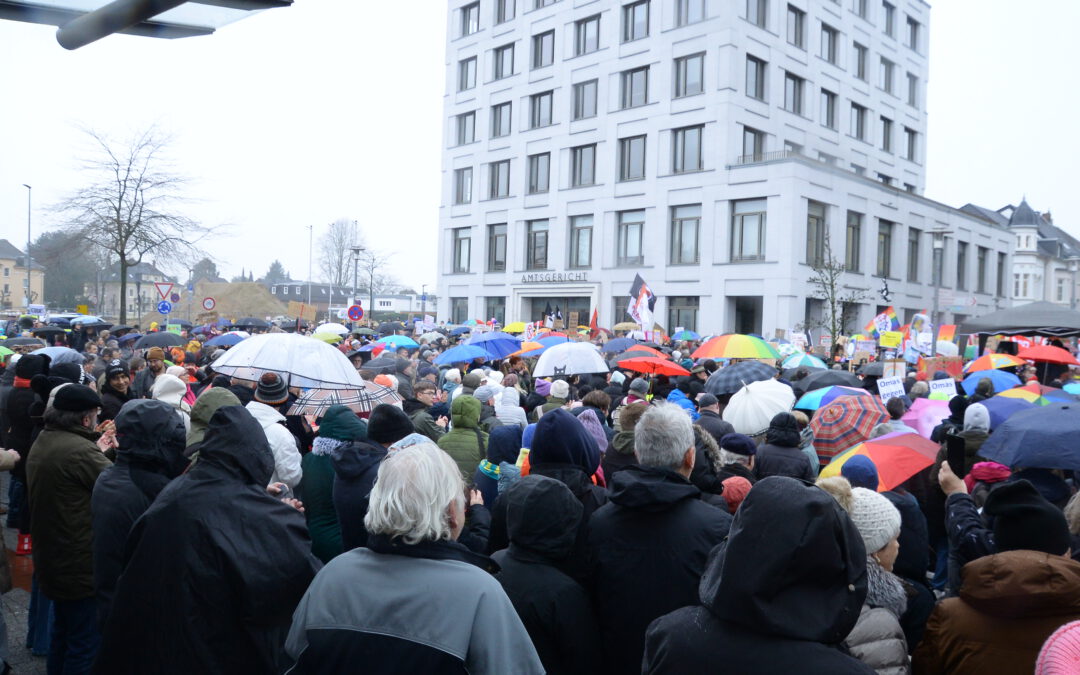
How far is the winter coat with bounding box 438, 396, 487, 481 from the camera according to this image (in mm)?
6246

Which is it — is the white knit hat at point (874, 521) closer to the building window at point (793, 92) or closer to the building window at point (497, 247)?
the building window at point (793, 92)

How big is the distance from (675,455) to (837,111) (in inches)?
1761

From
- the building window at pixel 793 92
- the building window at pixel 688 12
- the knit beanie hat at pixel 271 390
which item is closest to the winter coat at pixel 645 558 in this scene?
the knit beanie hat at pixel 271 390

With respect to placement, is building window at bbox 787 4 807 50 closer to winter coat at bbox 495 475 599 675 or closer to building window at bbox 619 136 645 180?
building window at bbox 619 136 645 180

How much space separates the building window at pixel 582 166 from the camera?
42844 millimetres

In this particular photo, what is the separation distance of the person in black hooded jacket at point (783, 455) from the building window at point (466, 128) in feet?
150

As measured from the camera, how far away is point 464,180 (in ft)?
165

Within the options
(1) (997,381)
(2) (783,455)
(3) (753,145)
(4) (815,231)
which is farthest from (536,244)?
(2) (783,455)

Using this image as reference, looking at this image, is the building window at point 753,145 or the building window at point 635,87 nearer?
the building window at point 753,145

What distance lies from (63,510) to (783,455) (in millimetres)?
4786

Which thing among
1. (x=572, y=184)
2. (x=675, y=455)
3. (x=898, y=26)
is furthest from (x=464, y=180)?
(x=675, y=455)

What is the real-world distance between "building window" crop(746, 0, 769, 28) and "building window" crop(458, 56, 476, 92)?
1820 cm

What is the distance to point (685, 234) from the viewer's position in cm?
3891

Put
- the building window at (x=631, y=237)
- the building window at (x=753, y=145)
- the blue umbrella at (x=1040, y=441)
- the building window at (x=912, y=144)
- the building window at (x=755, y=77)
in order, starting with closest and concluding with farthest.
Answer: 1. the blue umbrella at (x=1040, y=441)
2. the building window at (x=753, y=145)
3. the building window at (x=755, y=77)
4. the building window at (x=631, y=237)
5. the building window at (x=912, y=144)
